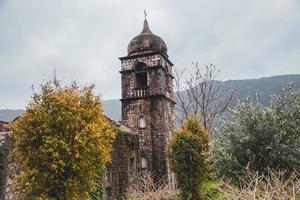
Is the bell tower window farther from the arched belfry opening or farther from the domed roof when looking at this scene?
the domed roof

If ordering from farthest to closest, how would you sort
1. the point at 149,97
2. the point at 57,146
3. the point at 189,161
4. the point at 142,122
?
the point at 149,97 < the point at 142,122 < the point at 189,161 < the point at 57,146

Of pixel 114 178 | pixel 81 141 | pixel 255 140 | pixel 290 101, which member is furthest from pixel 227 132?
pixel 114 178

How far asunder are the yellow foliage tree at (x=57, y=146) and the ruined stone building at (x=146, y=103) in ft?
28.8

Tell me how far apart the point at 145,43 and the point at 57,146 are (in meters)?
16.8

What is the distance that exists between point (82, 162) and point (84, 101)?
2666 millimetres

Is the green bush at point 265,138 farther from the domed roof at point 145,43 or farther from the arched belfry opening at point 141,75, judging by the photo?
the domed roof at point 145,43

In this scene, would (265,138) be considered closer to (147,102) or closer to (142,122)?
(142,122)

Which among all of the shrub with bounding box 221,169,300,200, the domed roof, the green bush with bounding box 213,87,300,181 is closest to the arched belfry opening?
the domed roof

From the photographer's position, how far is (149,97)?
29844mm

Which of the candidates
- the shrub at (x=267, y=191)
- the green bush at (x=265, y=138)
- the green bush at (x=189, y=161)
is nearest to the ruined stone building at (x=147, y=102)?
the green bush at (x=189, y=161)

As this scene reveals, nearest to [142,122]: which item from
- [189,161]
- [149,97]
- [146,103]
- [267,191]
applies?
[146,103]

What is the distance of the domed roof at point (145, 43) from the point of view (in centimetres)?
3141

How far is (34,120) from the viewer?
16.4m

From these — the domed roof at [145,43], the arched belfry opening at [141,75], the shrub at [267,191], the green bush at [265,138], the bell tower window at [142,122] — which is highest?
the domed roof at [145,43]
